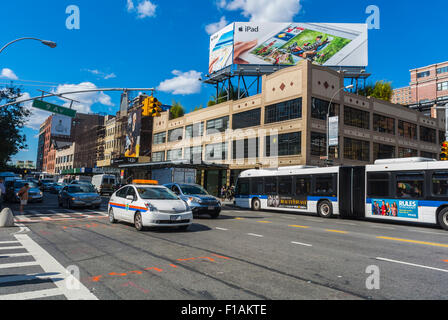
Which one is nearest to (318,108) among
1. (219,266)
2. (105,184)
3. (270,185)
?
(270,185)

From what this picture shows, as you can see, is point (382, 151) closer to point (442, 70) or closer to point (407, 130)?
point (407, 130)

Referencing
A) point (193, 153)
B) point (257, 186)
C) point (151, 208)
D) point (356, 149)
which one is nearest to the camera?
point (151, 208)

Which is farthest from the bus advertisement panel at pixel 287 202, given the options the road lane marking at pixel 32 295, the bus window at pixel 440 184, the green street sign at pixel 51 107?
the road lane marking at pixel 32 295

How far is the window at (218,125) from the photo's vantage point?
1754 inches

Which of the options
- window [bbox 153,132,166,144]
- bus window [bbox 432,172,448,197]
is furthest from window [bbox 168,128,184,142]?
bus window [bbox 432,172,448,197]

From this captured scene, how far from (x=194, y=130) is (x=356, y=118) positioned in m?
23.5

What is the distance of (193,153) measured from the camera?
50438 millimetres

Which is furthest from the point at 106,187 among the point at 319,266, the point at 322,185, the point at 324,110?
the point at 319,266

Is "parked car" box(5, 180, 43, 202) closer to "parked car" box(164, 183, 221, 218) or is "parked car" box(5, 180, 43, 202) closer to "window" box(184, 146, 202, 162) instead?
"parked car" box(164, 183, 221, 218)

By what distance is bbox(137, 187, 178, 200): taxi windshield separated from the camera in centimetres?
1152

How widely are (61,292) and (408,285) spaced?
5.19 metres

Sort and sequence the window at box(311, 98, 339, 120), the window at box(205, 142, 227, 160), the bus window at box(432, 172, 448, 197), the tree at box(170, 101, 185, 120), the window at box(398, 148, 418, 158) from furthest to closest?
the tree at box(170, 101, 185, 120) → the window at box(205, 142, 227, 160) → the window at box(398, 148, 418, 158) → the window at box(311, 98, 339, 120) → the bus window at box(432, 172, 448, 197)

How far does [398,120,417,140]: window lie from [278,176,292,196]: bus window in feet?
93.1
